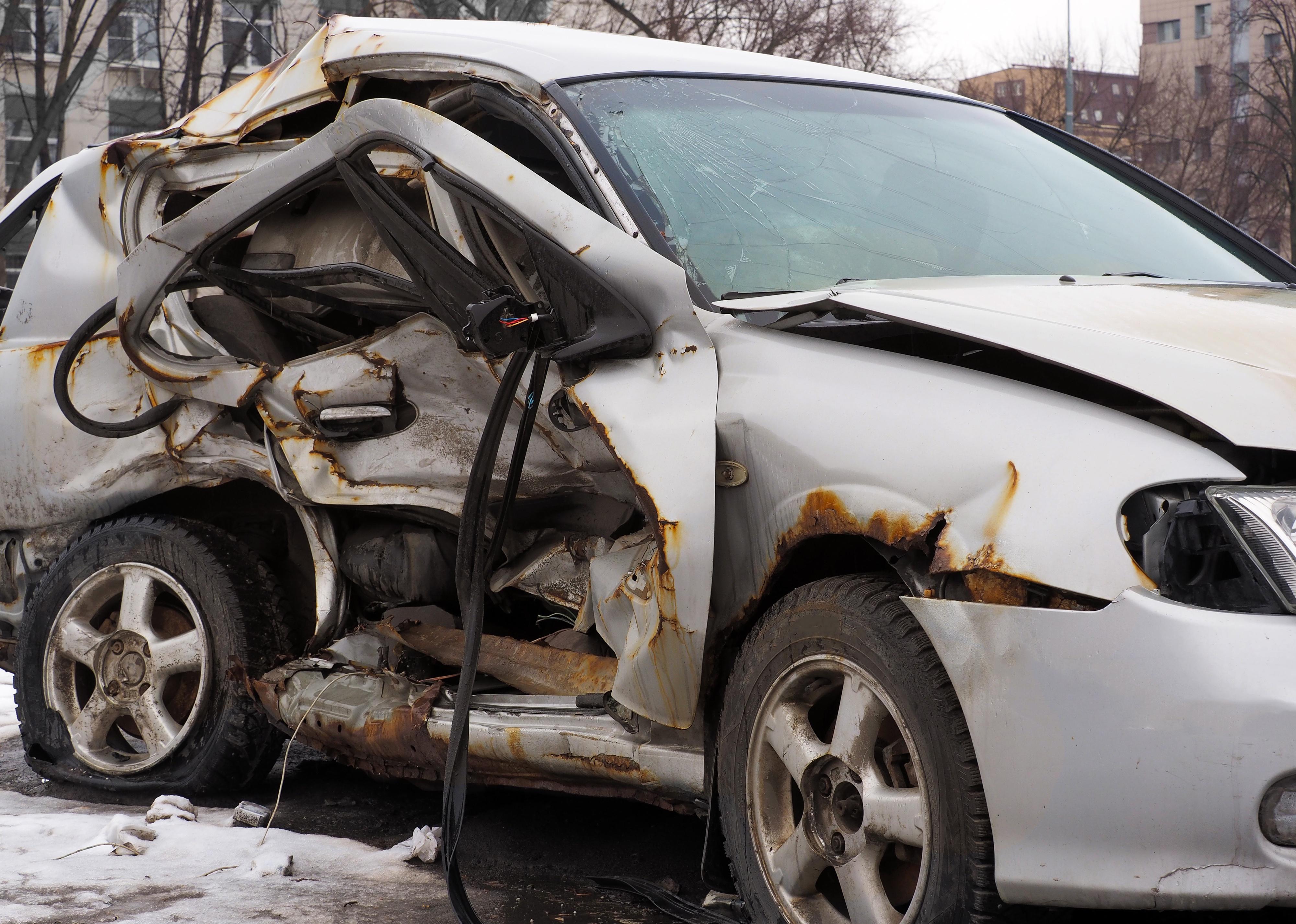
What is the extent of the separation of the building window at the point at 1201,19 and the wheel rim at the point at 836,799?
2932 inches

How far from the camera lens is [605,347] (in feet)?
9.16

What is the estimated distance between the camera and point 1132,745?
204 cm

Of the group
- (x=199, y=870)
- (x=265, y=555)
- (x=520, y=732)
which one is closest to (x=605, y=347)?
(x=520, y=732)

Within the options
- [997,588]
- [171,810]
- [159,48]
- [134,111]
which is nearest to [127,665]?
[171,810]

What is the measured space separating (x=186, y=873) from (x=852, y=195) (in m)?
2.29

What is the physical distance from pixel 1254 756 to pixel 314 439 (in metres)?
2.61

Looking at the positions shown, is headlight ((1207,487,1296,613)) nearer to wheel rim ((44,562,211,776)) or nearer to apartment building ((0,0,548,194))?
wheel rim ((44,562,211,776))

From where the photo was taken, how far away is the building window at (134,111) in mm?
22562

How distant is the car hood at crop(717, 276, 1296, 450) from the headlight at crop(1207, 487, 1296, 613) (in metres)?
0.08

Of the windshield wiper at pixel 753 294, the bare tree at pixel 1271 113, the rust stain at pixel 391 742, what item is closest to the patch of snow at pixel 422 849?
the rust stain at pixel 391 742

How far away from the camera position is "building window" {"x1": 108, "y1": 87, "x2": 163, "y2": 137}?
2256 cm

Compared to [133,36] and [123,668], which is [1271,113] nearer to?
[133,36]

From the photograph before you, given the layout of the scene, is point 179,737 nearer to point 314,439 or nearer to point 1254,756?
point 314,439

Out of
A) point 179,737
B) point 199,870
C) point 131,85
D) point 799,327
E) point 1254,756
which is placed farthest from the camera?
point 131,85
